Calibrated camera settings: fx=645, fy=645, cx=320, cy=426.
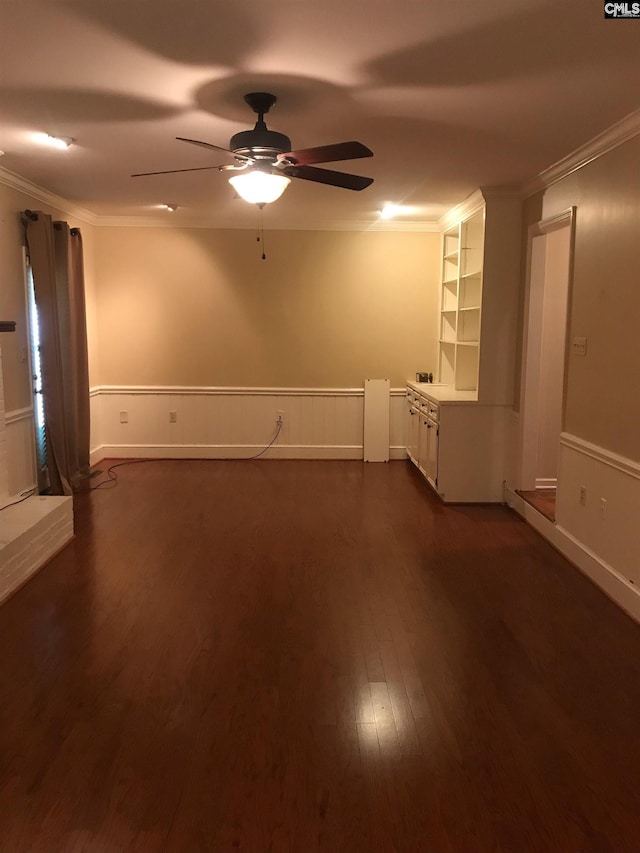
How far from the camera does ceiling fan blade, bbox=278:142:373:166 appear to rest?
2.79m

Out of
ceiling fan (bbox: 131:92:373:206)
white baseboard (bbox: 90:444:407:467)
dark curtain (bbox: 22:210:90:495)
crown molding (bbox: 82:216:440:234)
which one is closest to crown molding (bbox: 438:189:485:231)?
crown molding (bbox: 82:216:440:234)

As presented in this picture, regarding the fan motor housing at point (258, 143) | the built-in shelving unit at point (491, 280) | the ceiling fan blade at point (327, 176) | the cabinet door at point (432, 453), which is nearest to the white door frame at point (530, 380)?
the built-in shelving unit at point (491, 280)

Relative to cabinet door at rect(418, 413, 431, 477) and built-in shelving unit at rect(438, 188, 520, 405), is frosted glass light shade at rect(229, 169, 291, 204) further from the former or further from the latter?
cabinet door at rect(418, 413, 431, 477)

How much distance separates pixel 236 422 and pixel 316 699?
466 centimetres

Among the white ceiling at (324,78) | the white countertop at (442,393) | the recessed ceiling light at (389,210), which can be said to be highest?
the recessed ceiling light at (389,210)

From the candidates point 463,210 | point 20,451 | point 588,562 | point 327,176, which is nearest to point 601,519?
point 588,562

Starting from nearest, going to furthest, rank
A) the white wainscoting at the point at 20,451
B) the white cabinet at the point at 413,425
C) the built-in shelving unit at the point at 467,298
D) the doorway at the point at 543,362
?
the white wainscoting at the point at 20,451 < the doorway at the point at 543,362 < the built-in shelving unit at the point at 467,298 < the white cabinet at the point at 413,425

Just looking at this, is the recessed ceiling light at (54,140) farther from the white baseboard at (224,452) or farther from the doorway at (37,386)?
the white baseboard at (224,452)

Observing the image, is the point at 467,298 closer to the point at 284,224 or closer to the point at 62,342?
the point at 284,224

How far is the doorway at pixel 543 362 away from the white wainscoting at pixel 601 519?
0.41 m

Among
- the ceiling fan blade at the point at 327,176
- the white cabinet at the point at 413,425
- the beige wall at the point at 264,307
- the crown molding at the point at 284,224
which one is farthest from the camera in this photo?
the beige wall at the point at 264,307

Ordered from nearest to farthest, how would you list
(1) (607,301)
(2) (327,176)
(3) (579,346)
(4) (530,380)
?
1. (2) (327,176)
2. (1) (607,301)
3. (3) (579,346)
4. (4) (530,380)

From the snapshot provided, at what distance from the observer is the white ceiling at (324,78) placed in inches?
88.4

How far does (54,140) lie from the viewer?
149 inches
